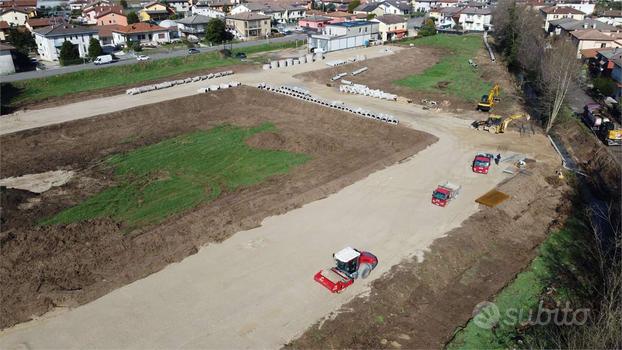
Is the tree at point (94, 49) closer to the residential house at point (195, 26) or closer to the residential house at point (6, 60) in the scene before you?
the residential house at point (6, 60)

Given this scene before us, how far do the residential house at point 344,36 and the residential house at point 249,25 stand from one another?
33.4 feet

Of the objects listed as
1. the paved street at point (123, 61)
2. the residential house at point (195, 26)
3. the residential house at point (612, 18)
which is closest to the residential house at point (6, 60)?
the paved street at point (123, 61)

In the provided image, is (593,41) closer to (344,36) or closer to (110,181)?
(344,36)

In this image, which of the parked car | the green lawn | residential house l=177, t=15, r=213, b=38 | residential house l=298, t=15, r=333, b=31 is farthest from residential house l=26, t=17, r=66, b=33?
the green lawn

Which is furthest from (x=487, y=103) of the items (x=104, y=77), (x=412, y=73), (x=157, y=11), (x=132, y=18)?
(x=157, y=11)

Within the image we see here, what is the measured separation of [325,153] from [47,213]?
1793 centimetres

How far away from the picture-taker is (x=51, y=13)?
8912 cm

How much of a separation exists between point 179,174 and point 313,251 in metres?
12.6

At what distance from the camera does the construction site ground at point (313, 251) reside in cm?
1677

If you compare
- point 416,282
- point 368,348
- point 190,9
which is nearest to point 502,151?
point 416,282

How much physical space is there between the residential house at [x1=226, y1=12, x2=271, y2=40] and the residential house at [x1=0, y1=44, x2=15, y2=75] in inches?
1297

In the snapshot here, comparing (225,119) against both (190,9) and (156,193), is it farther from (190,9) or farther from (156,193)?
(190,9)

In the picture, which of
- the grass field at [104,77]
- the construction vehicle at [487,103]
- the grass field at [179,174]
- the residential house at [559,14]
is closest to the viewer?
the grass field at [179,174]

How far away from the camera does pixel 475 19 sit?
87.1m
